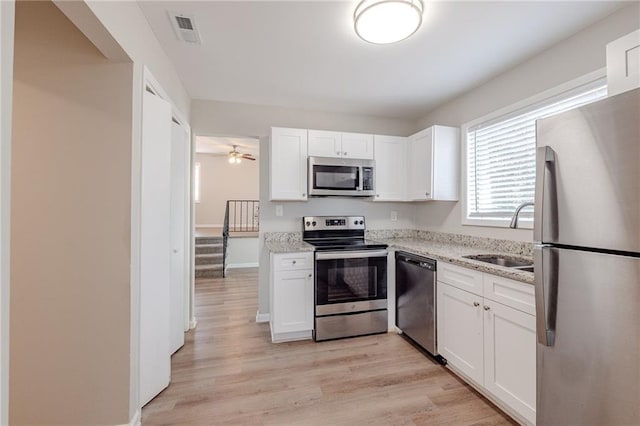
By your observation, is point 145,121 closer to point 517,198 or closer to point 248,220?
point 517,198

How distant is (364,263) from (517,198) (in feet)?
4.84

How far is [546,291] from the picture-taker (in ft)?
4.05

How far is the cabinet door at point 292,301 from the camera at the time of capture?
8.73 feet

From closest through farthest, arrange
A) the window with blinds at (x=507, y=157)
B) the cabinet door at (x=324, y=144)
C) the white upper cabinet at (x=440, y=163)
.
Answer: the window with blinds at (x=507, y=157) → the white upper cabinet at (x=440, y=163) → the cabinet door at (x=324, y=144)

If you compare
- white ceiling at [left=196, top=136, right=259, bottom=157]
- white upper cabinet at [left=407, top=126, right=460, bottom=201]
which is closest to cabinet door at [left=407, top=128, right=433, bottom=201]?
white upper cabinet at [left=407, top=126, right=460, bottom=201]

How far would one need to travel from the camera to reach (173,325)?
2465mm

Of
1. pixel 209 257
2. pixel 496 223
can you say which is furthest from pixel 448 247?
pixel 209 257

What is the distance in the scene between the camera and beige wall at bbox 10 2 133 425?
1447 millimetres

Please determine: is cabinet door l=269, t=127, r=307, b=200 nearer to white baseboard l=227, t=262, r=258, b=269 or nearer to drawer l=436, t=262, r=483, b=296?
drawer l=436, t=262, r=483, b=296

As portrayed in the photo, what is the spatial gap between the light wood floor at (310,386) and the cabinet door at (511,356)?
19 centimetres

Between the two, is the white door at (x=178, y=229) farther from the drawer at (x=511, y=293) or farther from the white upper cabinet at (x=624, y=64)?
the white upper cabinet at (x=624, y=64)

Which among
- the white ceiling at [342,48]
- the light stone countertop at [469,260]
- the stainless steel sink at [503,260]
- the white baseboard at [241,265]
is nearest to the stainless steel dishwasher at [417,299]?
the light stone countertop at [469,260]

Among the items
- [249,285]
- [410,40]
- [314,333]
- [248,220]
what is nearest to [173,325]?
[314,333]

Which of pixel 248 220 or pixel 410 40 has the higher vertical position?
pixel 410 40
